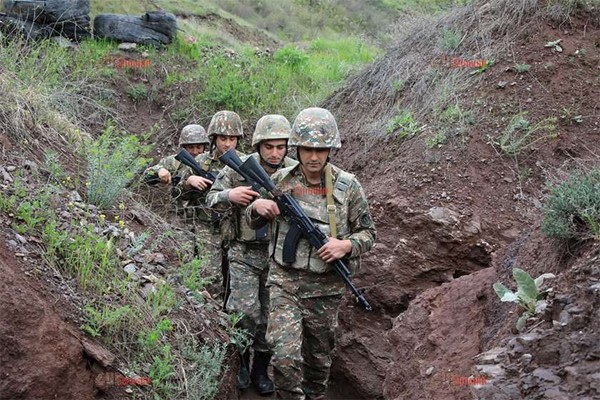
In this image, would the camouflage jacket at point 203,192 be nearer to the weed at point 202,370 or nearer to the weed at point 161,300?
the weed at point 161,300

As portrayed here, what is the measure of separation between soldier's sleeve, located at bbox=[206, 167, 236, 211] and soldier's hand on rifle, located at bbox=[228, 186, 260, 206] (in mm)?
146

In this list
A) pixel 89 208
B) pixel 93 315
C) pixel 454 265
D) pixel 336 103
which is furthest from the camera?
pixel 336 103

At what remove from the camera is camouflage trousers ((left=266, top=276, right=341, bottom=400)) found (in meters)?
5.28

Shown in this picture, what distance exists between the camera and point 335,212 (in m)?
5.38

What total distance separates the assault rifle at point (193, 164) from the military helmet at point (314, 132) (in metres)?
2.05

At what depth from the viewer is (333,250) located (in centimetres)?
518

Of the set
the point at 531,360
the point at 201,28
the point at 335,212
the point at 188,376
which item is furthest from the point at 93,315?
the point at 201,28

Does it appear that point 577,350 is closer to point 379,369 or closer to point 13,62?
point 379,369

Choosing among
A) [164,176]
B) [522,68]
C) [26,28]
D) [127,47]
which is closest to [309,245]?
[164,176]

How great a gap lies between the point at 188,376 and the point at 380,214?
326 cm

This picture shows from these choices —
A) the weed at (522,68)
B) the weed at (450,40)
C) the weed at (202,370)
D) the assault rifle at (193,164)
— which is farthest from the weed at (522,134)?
the weed at (202,370)

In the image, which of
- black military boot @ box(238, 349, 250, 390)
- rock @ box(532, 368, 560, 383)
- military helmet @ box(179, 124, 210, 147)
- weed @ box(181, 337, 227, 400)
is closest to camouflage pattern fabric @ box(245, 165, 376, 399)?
weed @ box(181, 337, 227, 400)

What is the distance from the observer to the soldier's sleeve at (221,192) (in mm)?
5953

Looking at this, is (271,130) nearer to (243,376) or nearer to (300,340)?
(300,340)
